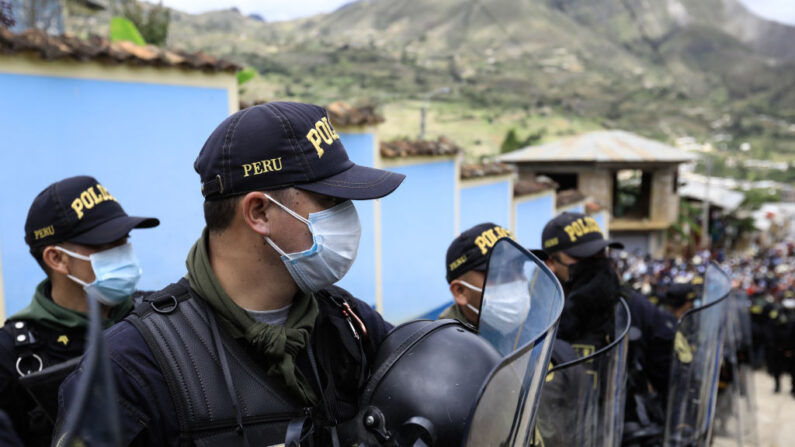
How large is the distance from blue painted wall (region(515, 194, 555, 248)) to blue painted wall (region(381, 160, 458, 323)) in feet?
7.53

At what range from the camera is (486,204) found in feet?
28.6

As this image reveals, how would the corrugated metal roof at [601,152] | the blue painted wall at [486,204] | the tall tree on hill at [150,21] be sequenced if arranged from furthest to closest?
1. the corrugated metal roof at [601,152]
2. the blue painted wall at [486,204]
3. the tall tree on hill at [150,21]

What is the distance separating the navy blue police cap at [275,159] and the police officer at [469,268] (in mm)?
1190

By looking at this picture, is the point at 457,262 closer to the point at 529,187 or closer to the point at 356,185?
the point at 356,185

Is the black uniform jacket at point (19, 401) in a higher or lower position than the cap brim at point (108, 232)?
lower

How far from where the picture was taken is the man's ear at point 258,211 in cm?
132

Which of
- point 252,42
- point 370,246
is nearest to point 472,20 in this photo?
point 252,42

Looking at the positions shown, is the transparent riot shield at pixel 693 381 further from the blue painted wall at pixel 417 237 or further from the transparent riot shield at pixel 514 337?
the blue painted wall at pixel 417 237

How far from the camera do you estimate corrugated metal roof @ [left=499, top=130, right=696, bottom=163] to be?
86.5ft

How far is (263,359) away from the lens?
130 cm

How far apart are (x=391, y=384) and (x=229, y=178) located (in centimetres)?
56

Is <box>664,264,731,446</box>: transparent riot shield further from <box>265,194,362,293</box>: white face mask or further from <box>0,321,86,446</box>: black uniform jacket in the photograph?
<box>0,321,86,446</box>: black uniform jacket

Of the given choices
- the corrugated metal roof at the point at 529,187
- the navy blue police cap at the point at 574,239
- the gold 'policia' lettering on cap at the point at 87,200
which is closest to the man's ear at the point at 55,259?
the gold 'policia' lettering on cap at the point at 87,200

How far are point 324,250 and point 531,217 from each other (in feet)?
30.1
